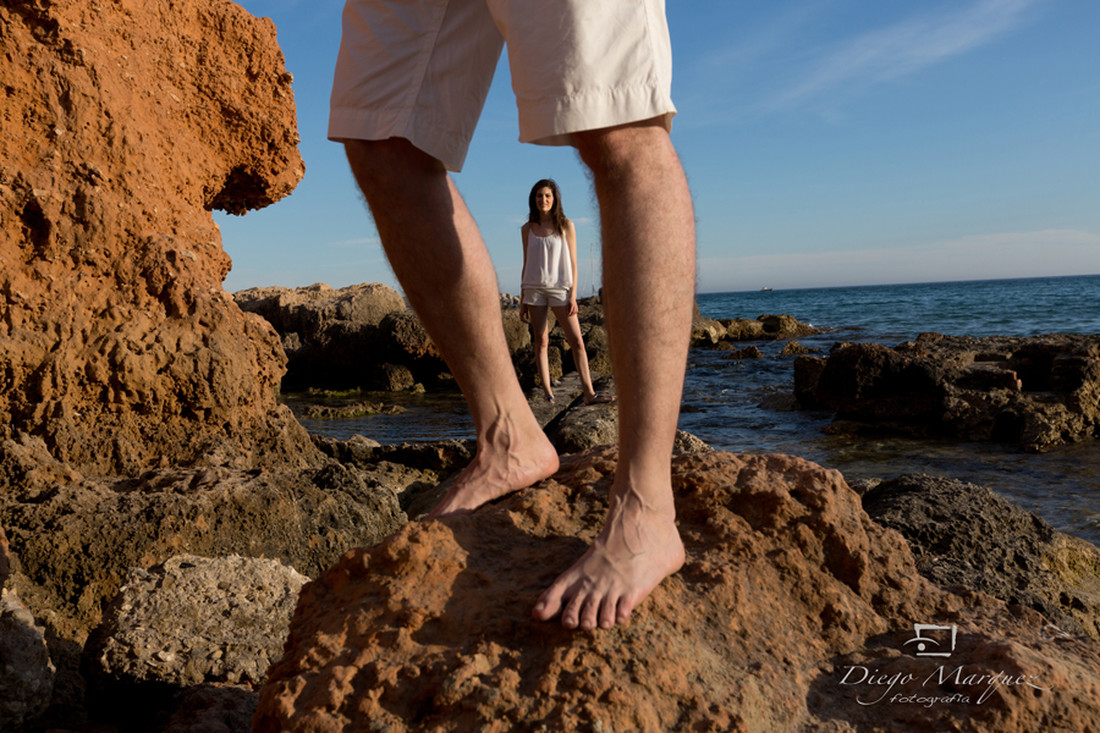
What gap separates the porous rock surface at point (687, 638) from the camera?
1300mm

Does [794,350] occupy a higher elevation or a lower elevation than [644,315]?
lower

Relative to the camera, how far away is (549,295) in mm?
7465

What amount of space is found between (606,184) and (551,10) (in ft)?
1.14

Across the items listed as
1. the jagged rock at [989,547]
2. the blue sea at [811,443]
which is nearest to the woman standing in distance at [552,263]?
the blue sea at [811,443]

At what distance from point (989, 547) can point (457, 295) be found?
7.32 feet

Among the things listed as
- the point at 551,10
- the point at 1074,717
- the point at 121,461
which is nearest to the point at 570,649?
the point at 1074,717

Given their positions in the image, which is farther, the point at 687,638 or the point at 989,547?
the point at 989,547

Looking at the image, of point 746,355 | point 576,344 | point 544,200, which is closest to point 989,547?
point 576,344

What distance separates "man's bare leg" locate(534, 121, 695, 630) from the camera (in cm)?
159

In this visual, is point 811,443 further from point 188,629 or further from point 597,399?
point 188,629

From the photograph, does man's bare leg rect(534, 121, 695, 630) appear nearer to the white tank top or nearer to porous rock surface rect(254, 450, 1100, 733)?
porous rock surface rect(254, 450, 1100, 733)

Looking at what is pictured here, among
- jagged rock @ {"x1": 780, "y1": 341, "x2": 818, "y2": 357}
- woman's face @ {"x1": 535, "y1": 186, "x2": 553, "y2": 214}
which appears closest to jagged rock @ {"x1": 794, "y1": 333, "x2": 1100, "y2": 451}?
woman's face @ {"x1": 535, "y1": 186, "x2": 553, "y2": 214}

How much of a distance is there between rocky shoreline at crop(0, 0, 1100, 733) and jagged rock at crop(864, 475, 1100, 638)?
16 mm

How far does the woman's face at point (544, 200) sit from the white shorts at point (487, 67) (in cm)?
545
